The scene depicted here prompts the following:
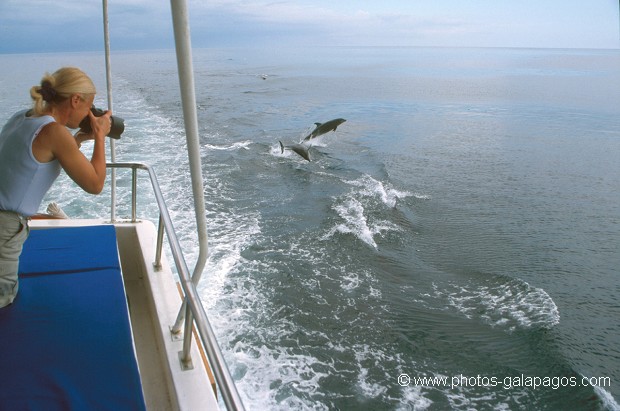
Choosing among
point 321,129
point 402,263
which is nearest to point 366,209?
point 402,263

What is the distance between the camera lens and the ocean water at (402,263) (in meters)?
4.71

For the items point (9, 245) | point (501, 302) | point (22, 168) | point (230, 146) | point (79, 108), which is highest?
point (79, 108)

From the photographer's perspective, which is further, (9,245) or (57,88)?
(9,245)

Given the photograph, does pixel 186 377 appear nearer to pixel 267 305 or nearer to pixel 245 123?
pixel 267 305

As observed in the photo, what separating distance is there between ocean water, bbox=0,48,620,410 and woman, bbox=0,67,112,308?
273cm

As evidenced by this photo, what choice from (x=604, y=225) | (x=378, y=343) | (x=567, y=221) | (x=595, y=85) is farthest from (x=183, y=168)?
(x=595, y=85)

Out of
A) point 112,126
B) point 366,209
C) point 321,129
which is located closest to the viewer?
point 112,126

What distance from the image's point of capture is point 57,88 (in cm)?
205

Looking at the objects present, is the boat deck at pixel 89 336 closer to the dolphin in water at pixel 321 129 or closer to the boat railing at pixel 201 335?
the boat railing at pixel 201 335

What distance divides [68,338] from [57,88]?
3.73ft

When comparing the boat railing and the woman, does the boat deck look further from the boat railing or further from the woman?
the woman

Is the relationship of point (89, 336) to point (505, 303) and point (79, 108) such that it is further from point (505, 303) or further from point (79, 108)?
point (505, 303)

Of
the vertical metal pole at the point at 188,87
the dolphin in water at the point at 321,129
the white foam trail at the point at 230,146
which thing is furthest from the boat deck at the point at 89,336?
the dolphin in water at the point at 321,129

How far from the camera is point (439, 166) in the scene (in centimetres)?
1347
